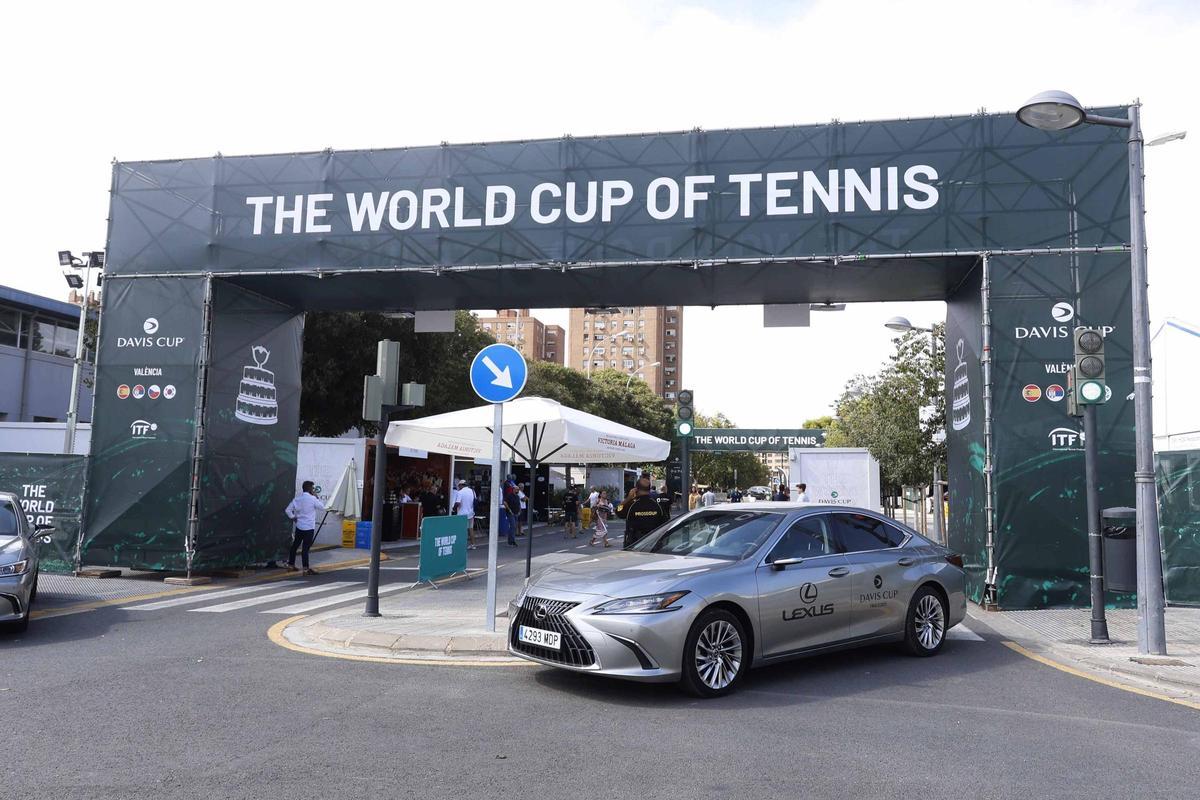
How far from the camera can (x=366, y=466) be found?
23.8m

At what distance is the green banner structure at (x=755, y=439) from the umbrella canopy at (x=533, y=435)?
29017 millimetres

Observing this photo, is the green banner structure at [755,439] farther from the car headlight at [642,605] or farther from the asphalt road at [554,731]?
the car headlight at [642,605]

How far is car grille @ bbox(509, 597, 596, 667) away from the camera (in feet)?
21.6

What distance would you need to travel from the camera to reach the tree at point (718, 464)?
85.7 metres

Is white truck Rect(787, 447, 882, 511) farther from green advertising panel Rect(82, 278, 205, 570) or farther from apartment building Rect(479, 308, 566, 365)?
apartment building Rect(479, 308, 566, 365)

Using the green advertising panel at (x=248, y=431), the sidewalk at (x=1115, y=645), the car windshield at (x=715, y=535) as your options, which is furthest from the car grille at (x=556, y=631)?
the green advertising panel at (x=248, y=431)

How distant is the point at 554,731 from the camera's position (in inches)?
227

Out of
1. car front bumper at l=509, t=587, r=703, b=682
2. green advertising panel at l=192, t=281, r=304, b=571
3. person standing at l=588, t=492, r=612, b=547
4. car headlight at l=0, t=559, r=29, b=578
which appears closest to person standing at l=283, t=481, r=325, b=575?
green advertising panel at l=192, t=281, r=304, b=571

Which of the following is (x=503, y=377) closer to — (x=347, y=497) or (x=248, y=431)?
(x=248, y=431)

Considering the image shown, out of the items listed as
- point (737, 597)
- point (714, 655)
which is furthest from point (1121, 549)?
point (714, 655)

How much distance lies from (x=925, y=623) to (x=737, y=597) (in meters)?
2.68

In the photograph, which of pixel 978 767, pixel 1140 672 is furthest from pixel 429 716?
pixel 1140 672

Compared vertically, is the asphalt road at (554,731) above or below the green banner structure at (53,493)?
below

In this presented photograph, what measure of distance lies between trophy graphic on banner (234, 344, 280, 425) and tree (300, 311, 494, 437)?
458 inches
